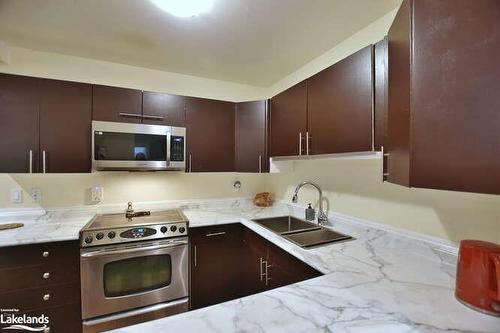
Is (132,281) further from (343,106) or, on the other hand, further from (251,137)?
(343,106)

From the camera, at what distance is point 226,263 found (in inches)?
79.7

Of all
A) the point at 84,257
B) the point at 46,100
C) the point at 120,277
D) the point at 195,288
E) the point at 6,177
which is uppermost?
the point at 46,100

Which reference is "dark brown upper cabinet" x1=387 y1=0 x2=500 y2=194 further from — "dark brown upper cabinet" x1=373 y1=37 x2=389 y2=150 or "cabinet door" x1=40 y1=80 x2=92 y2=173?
"cabinet door" x1=40 y1=80 x2=92 y2=173

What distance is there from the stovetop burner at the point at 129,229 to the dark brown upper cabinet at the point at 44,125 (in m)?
0.48

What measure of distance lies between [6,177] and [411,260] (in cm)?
299

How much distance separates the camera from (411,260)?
1.15m

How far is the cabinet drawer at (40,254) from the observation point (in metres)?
1.43

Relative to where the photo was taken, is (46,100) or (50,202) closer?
(46,100)

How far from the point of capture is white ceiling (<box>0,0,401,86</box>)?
1.39 metres

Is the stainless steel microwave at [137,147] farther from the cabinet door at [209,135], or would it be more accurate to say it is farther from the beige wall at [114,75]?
the beige wall at [114,75]

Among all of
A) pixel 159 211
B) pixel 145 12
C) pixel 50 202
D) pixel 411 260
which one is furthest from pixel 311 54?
pixel 50 202

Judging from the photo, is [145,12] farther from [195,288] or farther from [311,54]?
[195,288]

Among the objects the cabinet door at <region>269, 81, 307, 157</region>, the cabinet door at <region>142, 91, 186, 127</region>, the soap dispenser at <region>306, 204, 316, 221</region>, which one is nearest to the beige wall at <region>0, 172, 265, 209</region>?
the cabinet door at <region>142, 91, 186, 127</region>

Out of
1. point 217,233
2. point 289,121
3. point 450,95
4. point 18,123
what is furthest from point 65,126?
point 450,95
